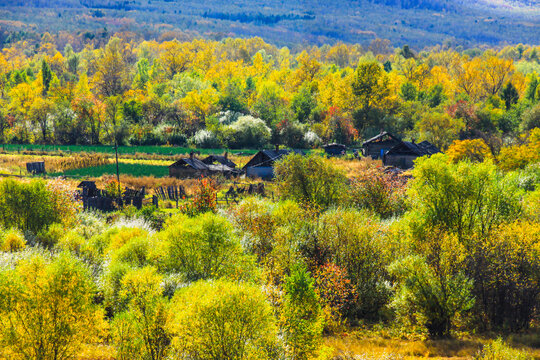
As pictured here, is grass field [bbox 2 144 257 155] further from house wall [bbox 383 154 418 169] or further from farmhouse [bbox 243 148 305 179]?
house wall [bbox 383 154 418 169]

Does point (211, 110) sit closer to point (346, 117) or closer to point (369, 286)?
point (346, 117)

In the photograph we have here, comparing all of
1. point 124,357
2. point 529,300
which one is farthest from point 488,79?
point 124,357

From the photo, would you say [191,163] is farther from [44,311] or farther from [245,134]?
[44,311]

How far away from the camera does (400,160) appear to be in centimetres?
7238

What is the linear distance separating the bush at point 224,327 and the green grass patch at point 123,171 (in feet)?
171

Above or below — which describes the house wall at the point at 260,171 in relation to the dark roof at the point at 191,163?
below

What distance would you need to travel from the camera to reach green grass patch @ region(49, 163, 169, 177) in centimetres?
6562

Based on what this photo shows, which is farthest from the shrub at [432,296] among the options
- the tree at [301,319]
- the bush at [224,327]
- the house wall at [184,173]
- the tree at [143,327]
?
the house wall at [184,173]

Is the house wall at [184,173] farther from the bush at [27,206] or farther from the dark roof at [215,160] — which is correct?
the bush at [27,206]

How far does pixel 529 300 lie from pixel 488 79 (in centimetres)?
10505

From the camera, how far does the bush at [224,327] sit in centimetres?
1686

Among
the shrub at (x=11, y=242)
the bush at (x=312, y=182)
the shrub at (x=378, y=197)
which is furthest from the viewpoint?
the bush at (x=312, y=182)

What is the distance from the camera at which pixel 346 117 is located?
102 m

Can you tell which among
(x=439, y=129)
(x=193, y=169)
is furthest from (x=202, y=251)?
(x=439, y=129)
